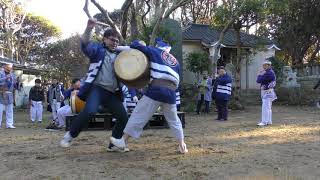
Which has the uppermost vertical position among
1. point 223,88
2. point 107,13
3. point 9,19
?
point 9,19

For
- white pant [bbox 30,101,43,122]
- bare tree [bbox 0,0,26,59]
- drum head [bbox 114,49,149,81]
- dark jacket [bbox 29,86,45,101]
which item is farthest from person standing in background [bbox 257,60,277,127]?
bare tree [bbox 0,0,26,59]

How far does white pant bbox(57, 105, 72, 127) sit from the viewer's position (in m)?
12.1

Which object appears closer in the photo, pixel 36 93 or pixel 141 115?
pixel 141 115

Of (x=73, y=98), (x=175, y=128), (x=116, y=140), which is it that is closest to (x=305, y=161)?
(x=175, y=128)

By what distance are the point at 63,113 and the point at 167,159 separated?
19.3 ft

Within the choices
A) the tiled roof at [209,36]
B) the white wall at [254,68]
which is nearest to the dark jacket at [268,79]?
the tiled roof at [209,36]

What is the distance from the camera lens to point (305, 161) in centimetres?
684

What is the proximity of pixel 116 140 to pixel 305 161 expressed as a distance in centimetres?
276

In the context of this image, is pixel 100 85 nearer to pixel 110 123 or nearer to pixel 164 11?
pixel 110 123

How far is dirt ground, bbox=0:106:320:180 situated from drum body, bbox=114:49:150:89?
1.16 m

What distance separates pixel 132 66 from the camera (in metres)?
7.04

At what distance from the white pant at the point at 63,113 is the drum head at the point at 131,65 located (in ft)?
16.8

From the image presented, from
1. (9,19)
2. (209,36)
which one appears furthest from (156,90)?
(9,19)

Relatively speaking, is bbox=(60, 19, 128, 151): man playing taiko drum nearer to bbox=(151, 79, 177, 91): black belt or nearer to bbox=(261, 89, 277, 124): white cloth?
bbox=(151, 79, 177, 91): black belt
